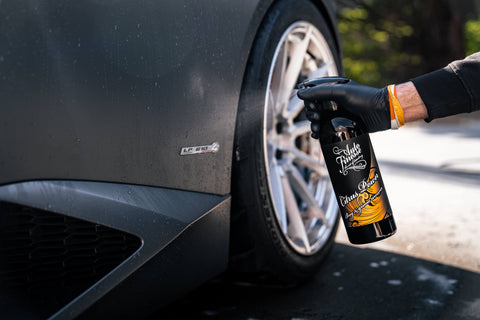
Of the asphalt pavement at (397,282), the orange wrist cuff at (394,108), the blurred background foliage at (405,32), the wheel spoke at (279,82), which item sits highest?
the blurred background foliage at (405,32)

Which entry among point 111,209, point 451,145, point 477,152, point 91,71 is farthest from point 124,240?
point 451,145

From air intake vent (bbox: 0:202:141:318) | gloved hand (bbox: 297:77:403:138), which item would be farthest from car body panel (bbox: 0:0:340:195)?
gloved hand (bbox: 297:77:403:138)

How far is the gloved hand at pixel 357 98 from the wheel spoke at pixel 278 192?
16.5 inches

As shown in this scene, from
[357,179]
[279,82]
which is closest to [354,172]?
[357,179]

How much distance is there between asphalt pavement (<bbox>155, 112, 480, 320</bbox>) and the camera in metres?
1.93

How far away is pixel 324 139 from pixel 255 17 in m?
0.48

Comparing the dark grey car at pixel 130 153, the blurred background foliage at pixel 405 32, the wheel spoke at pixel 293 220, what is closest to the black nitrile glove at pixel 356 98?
the dark grey car at pixel 130 153

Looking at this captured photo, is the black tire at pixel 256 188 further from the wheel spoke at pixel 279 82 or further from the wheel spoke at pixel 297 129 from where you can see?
the wheel spoke at pixel 297 129

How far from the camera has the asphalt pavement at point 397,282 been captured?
193cm

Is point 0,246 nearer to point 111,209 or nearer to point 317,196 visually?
point 111,209

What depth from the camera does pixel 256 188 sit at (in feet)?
5.88

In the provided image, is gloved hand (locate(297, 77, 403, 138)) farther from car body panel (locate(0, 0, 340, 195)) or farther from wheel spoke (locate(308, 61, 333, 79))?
wheel spoke (locate(308, 61, 333, 79))

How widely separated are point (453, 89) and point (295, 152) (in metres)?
0.77

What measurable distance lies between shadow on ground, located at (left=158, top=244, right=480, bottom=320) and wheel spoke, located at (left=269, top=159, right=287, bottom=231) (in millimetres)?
304
